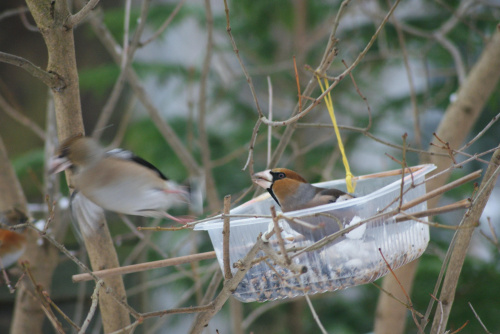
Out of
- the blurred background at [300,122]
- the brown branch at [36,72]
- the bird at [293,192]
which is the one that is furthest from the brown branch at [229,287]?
the blurred background at [300,122]

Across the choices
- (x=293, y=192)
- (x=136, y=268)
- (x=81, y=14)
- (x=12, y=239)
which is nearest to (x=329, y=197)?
(x=293, y=192)

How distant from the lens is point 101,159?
53.6 inches

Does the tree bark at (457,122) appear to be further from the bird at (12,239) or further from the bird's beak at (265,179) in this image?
the bird at (12,239)

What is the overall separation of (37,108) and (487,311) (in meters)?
3.59

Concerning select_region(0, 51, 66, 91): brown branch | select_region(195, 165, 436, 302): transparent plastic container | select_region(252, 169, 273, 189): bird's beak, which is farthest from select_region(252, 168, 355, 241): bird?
select_region(0, 51, 66, 91): brown branch

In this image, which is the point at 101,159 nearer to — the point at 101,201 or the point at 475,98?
the point at 101,201

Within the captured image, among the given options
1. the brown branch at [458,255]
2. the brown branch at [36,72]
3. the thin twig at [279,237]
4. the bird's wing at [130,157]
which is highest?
the brown branch at [36,72]

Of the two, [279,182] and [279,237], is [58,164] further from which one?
[279,237]

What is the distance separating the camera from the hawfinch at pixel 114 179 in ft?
4.30

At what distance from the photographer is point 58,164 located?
131 centimetres

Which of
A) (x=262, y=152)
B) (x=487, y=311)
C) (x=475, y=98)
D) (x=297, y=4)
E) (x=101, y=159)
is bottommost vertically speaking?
(x=487, y=311)

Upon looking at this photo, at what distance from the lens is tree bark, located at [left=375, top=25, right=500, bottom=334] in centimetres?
211

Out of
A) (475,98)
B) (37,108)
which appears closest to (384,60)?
(475,98)

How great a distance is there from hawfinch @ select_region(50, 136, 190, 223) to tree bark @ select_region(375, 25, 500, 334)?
1.09 m
